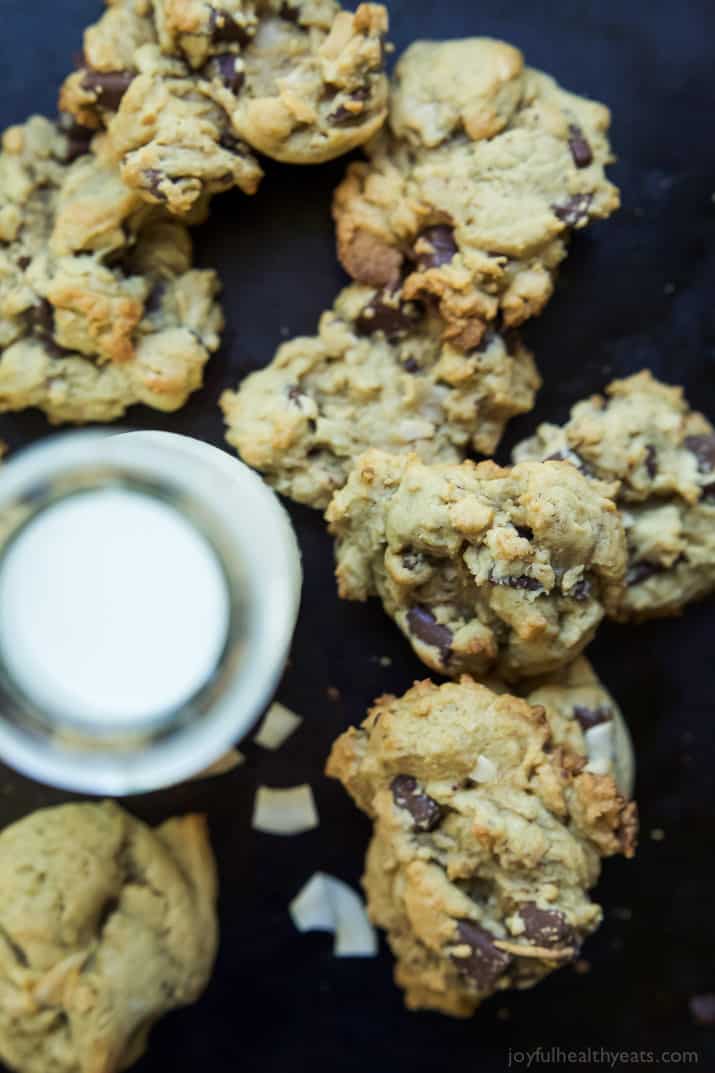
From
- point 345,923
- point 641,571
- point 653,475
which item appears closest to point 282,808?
point 345,923

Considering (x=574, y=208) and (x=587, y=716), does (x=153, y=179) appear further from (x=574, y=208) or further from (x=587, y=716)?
(x=587, y=716)

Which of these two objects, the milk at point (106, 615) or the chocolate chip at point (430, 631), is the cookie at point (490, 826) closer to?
the chocolate chip at point (430, 631)

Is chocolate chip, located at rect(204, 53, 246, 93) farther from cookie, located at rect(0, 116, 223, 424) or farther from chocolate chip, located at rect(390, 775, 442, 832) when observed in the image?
chocolate chip, located at rect(390, 775, 442, 832)

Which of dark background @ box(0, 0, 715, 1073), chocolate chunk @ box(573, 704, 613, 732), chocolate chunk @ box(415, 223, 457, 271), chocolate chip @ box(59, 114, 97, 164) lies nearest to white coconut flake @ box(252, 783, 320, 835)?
dark background @ box(0, 0, 715, 1073)

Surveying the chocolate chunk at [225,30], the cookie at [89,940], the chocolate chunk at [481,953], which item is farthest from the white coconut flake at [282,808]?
the chocolate chunk at [225,30]

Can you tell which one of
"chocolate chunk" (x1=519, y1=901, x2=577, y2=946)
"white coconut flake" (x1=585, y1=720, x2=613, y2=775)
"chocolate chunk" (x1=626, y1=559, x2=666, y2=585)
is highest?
"chocolate chunk" (x1=626, y1=559, x2=666, y2=585)

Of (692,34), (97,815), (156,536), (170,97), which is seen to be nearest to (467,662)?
(156,536)
